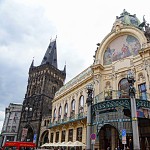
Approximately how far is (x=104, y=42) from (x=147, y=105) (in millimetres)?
13439

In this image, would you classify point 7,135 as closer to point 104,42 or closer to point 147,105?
point 104,42

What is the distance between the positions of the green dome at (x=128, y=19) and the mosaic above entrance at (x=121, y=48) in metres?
4.35

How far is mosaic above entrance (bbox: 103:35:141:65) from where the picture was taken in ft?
82.1

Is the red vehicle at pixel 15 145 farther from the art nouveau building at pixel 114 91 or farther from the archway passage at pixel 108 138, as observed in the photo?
the archway passage at pixel 108 138

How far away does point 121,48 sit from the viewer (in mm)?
26531

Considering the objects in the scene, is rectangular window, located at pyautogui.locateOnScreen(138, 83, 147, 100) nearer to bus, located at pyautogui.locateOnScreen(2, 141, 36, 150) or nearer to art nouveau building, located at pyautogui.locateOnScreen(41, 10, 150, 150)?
art nouveau building, located at pyautogui.locateOnScreen(41, 10, 150, 150)

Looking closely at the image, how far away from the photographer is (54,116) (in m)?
40.7

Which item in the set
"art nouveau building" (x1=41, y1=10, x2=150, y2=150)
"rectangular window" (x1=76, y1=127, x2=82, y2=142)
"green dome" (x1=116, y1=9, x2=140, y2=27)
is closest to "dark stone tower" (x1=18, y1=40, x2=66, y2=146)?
"art nouveau building" (x1=41, y1=10, x2=150, y2=150)

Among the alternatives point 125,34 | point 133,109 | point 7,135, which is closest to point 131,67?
point 125,34

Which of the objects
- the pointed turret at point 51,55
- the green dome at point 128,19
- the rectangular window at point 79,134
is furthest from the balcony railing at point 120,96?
the pointed turret at point 51,55

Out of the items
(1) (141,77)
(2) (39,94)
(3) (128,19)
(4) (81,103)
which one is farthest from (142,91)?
(2) (39,94)

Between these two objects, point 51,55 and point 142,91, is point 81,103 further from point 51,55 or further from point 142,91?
point 51,55

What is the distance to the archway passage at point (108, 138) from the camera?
831 inches

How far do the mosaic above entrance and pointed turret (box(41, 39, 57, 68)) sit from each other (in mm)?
39460
